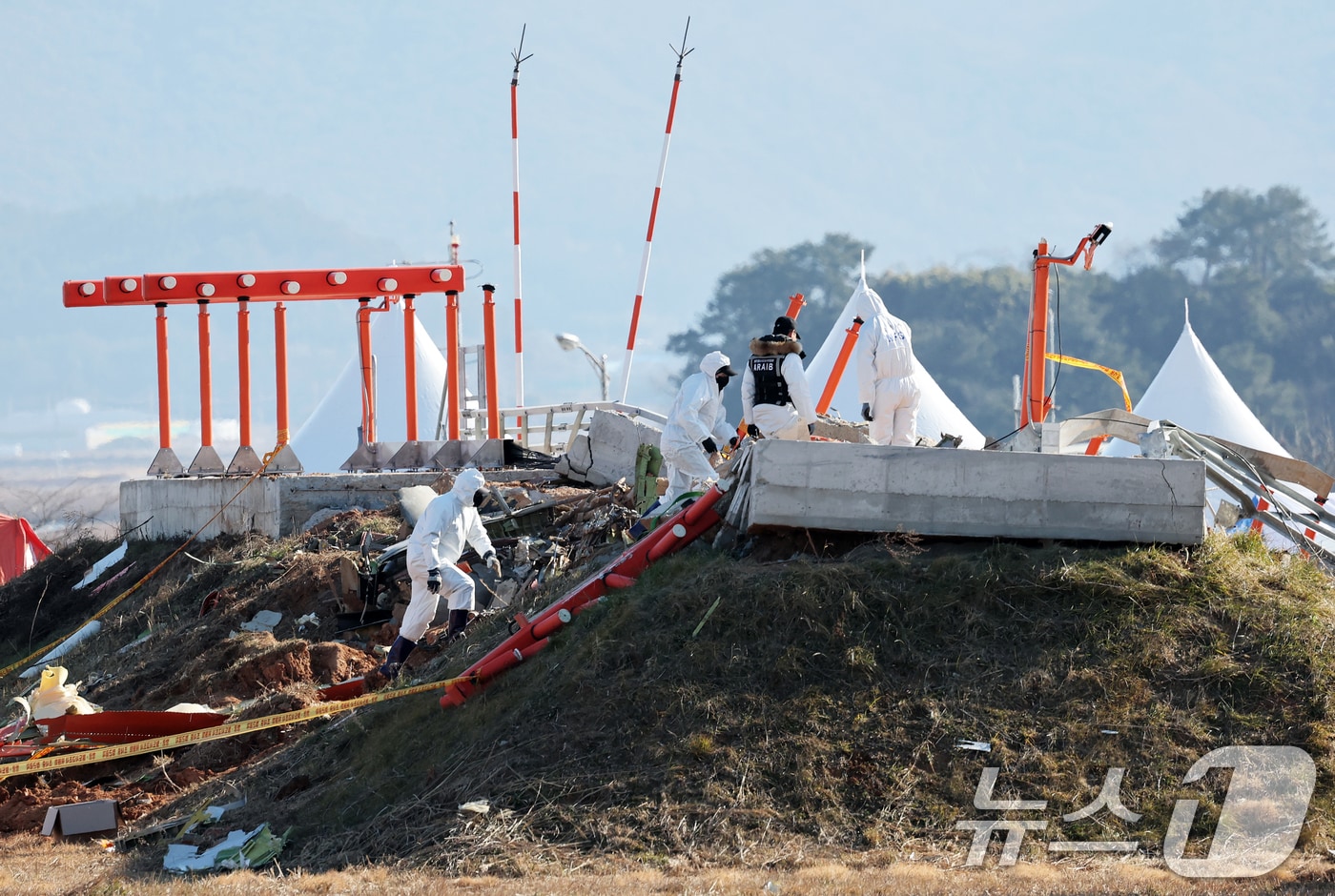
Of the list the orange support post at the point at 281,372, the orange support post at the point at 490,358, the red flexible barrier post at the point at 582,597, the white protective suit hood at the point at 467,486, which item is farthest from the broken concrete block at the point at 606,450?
the red flexible barrier post at the point at 582,597

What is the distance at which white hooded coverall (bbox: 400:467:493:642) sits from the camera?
35.9 ft

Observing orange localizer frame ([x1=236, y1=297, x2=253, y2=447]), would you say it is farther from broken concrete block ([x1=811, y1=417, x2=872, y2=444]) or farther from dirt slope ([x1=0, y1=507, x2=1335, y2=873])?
dirt slope ([x1=0, y1=507, x2=1335, y2=873])

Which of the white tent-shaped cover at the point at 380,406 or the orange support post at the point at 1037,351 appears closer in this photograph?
the orange support post at the point at 1037,351

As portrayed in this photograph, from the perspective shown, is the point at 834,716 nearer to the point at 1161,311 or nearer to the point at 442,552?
the point at 442,552

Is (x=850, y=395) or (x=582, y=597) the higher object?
(x=850, y=395)

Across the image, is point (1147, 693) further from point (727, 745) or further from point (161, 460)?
point (161, 460)

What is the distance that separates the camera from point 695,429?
1191 cm

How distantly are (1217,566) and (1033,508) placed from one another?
1056 mm

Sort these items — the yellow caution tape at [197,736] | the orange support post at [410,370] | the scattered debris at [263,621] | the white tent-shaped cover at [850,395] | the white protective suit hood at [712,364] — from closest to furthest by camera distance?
the yellow caution tape at [197,736], the white protective suit hood at [712,364], the scattered debris at [263,621], the orange support post at [410,370], the white tent-shaped cover at [850,395]

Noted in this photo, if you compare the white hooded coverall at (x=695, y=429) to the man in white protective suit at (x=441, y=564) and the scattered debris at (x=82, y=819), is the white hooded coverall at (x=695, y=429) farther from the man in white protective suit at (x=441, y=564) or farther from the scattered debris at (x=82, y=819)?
the scattered debris at (x=82, y=819)

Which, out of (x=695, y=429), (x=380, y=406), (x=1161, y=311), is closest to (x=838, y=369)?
(x=695, y=429)

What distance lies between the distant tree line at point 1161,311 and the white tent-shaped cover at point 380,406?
38.6 meters

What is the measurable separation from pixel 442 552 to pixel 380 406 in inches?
681

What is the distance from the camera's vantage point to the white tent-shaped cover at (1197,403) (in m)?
20.7
